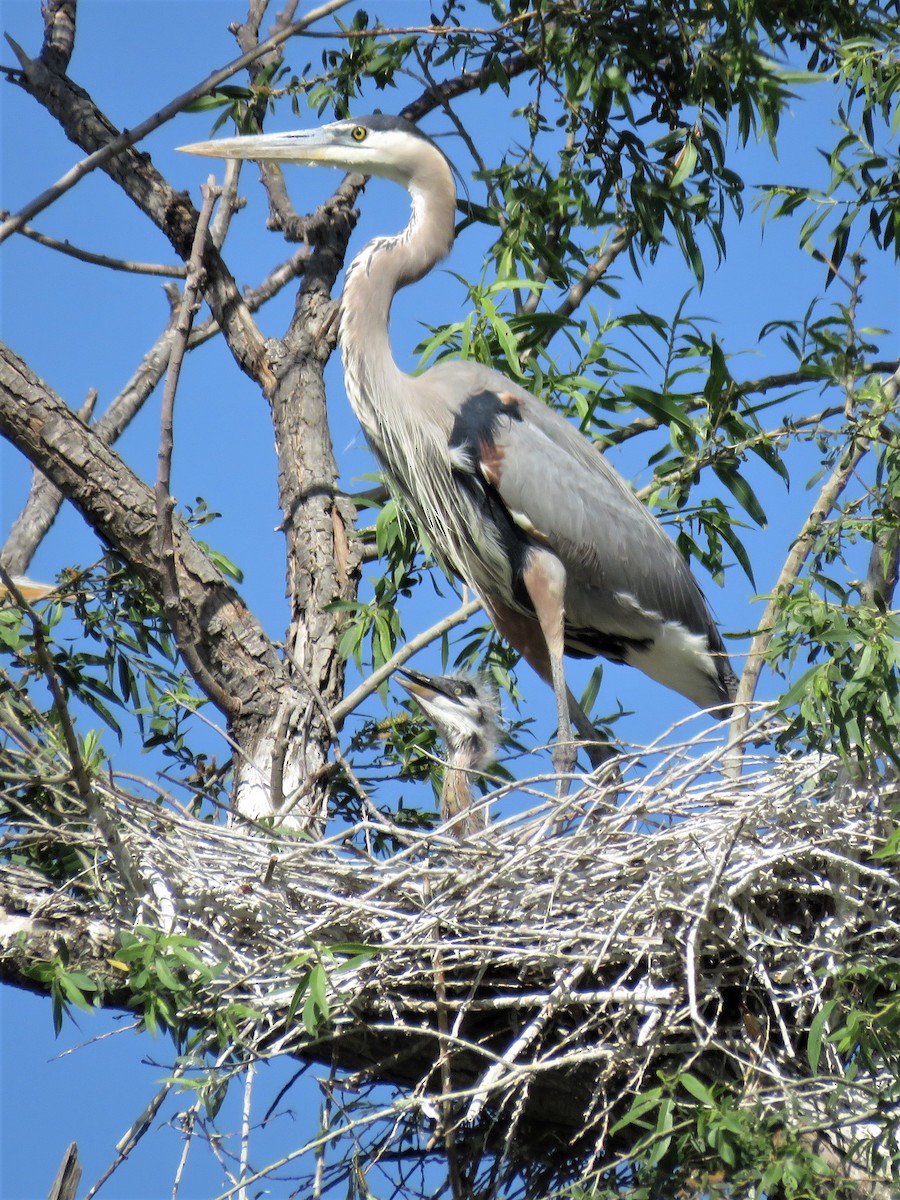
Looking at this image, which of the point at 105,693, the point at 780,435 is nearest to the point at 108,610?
the point at 105,693

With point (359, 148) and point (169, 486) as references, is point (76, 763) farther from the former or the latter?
point (359, 148)

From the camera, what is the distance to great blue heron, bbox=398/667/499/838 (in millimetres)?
4688

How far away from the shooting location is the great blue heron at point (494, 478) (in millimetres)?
4750

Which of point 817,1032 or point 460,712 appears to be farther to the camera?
point 460,712

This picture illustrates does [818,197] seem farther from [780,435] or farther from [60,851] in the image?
[60,851]

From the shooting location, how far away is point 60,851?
416 centimetres

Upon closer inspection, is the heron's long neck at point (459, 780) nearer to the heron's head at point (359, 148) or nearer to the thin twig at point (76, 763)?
the thin twig at point (76, 763)

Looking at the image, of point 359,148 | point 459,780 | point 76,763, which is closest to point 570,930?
point 76,763

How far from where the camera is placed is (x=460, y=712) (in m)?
4.79

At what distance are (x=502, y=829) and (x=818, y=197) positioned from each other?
1841mm

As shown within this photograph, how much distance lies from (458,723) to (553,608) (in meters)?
0.44

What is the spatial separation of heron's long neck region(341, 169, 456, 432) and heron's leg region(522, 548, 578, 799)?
25.3 inches

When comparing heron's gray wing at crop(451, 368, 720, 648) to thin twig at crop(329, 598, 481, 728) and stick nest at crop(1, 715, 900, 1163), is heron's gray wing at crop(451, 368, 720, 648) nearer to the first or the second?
thin twig at crop(329, 598, 481, 728)

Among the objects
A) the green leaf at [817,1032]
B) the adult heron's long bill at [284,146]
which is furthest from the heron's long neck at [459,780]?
the adult heron's long bill at [284,146]
